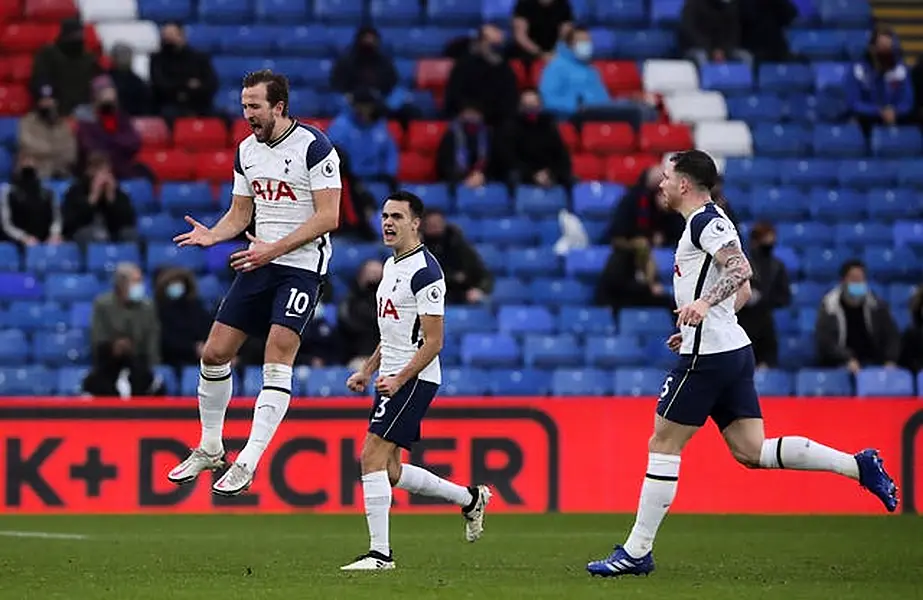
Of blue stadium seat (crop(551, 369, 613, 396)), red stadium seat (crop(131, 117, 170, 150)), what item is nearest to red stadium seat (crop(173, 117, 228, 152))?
red stadium seat (crop(131, 117, 170, 150))

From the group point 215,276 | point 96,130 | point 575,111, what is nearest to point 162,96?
point 96,130

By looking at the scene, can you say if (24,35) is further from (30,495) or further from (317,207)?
(317,207)

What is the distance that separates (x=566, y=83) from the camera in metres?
22.7

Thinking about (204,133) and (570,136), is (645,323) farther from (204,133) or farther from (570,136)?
(204,133)

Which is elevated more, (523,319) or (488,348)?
(523,319)

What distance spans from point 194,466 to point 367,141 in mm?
9780

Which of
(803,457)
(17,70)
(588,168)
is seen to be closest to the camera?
(803,457)

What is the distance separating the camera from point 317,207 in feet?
37.5

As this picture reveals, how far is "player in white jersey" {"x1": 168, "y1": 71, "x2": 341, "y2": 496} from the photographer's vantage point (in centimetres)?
1139

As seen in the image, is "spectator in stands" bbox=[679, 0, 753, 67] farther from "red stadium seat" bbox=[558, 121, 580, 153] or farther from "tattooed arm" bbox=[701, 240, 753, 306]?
"tattooed arm" bbox=[701, 240, 753, 306]

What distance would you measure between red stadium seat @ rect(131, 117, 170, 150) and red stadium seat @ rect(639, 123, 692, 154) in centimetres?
520

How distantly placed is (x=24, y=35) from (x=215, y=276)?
471 cm

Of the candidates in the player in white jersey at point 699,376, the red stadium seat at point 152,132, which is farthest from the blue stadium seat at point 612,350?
the player in white jersey at point 699,376

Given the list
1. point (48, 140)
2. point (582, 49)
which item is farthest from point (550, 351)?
point (48, 140)
